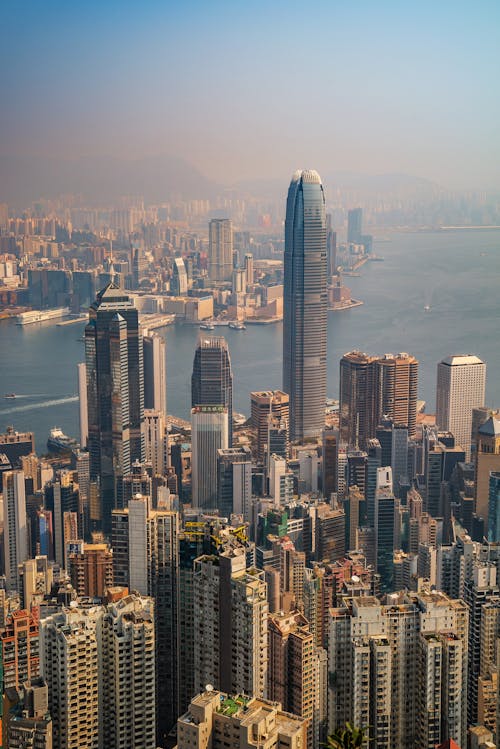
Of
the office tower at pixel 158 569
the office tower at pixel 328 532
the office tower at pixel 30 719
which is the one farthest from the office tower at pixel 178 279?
the office tower at pixel 30 719

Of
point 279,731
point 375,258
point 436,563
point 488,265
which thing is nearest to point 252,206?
point 375,258

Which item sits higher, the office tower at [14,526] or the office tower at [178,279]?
the office tower at [178,279]

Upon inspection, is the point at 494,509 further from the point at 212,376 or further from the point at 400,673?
the point at 212,376

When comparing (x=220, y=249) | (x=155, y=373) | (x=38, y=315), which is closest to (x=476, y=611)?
(x=155, y=373)

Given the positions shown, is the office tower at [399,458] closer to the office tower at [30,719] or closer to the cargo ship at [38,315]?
the cargo ship at [38,315]

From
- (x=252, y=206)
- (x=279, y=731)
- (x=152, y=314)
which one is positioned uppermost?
(x=252, y=206)

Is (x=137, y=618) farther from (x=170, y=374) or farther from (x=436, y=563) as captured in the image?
(x=170, y=374)

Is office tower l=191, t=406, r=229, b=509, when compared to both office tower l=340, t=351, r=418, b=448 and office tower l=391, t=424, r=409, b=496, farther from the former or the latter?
office tower l=391, t=424, r=409, b=496
